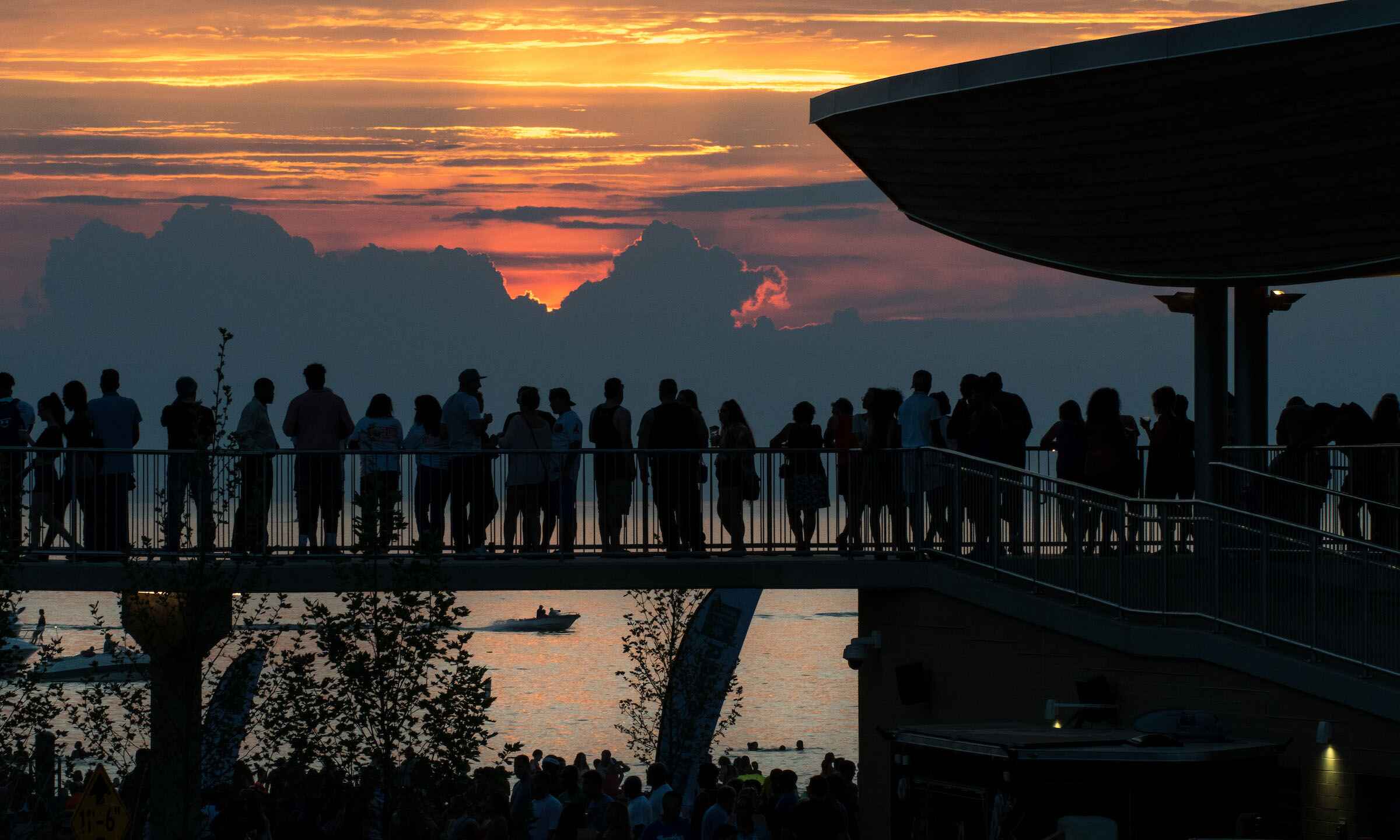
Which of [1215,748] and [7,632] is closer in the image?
[1215,748]

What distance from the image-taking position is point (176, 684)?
16938mm

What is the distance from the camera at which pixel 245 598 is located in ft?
55.0

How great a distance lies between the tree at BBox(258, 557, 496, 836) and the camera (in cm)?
1664

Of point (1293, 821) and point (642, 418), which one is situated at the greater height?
point (642, 418)

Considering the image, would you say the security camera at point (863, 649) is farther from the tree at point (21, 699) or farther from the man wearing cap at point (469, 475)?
the tree at point (21, 699)

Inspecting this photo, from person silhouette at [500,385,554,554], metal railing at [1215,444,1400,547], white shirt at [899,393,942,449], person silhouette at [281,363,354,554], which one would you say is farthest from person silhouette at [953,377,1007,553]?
person silhouette at [281,363,354,554]

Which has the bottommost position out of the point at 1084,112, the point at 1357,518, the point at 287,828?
the point at 287,828

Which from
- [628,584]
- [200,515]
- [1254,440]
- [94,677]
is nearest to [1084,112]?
[1254,440]

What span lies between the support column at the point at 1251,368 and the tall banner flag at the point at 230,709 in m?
10.9

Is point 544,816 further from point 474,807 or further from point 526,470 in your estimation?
point 526,470

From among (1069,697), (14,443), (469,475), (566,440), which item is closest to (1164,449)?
(1069,697)

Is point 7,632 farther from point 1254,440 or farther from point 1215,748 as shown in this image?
point 1254,440

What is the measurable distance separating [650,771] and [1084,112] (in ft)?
25.4

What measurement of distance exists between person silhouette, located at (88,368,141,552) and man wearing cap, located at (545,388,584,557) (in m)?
4.46
